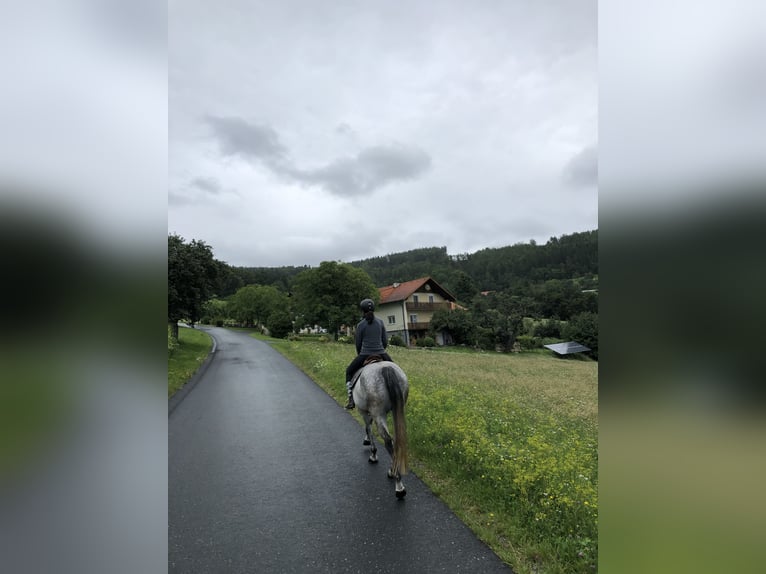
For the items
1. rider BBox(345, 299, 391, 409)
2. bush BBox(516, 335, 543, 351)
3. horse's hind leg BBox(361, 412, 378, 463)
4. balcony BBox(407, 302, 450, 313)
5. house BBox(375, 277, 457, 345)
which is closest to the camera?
horse's hind leg BBox(361, 412, 378, 463)

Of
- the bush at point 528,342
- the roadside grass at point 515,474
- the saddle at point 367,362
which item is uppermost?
the saddle at point 367,362

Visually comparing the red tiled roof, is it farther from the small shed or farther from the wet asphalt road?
the wet asphalt road

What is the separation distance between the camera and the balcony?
150 ft

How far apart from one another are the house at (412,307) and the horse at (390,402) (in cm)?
3875

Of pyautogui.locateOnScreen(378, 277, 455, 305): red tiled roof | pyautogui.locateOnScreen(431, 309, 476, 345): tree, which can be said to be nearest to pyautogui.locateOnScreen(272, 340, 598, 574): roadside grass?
pyautogui.locateOnScreen(431, 309, 476, 345): tree

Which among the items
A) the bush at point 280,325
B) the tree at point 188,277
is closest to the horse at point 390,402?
the tree at point 188,277

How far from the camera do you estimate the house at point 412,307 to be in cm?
4531

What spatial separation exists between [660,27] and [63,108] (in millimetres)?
1776

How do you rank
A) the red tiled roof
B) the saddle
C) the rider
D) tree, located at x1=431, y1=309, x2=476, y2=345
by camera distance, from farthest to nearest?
the red tiled roof, tree, located at x1=431, y1=309, x2=476, y2=345, the rider, the saddle

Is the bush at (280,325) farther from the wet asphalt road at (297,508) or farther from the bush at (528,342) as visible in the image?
the wet asphalt road at (297,508)

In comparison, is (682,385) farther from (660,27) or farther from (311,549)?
(311,549)

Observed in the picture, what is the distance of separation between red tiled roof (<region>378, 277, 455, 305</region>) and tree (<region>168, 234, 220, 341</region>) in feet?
91.6

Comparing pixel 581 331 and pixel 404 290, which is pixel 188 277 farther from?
pixel 581 331

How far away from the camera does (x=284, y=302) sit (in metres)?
47.8
